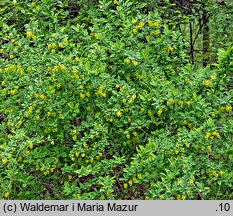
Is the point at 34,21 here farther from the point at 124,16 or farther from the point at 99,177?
the point at 99,177

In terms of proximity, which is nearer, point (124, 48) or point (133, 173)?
point (133, 173)

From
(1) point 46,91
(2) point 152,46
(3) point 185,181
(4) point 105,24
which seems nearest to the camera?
(3) point 185,181

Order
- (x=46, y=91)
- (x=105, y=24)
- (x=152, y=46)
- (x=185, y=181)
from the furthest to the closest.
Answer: (x=105, y=24), (x=152, y=46), (x=46, y=91), (x=185, y=181)

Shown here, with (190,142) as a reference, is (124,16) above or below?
above

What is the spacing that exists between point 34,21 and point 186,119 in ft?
4.60

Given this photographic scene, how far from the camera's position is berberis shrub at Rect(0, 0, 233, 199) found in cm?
339

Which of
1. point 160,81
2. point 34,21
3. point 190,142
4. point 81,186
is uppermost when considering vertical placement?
point 34,21

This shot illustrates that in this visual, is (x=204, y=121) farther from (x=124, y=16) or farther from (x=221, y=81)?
(x=124, y=16)

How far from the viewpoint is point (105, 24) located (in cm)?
415

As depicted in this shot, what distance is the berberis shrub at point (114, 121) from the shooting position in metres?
3.39

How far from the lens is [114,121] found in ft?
11.7

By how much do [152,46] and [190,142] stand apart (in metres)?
0.86

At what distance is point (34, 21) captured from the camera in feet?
13.3

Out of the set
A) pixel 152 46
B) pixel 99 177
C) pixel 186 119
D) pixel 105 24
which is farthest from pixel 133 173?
pixel 105 24
